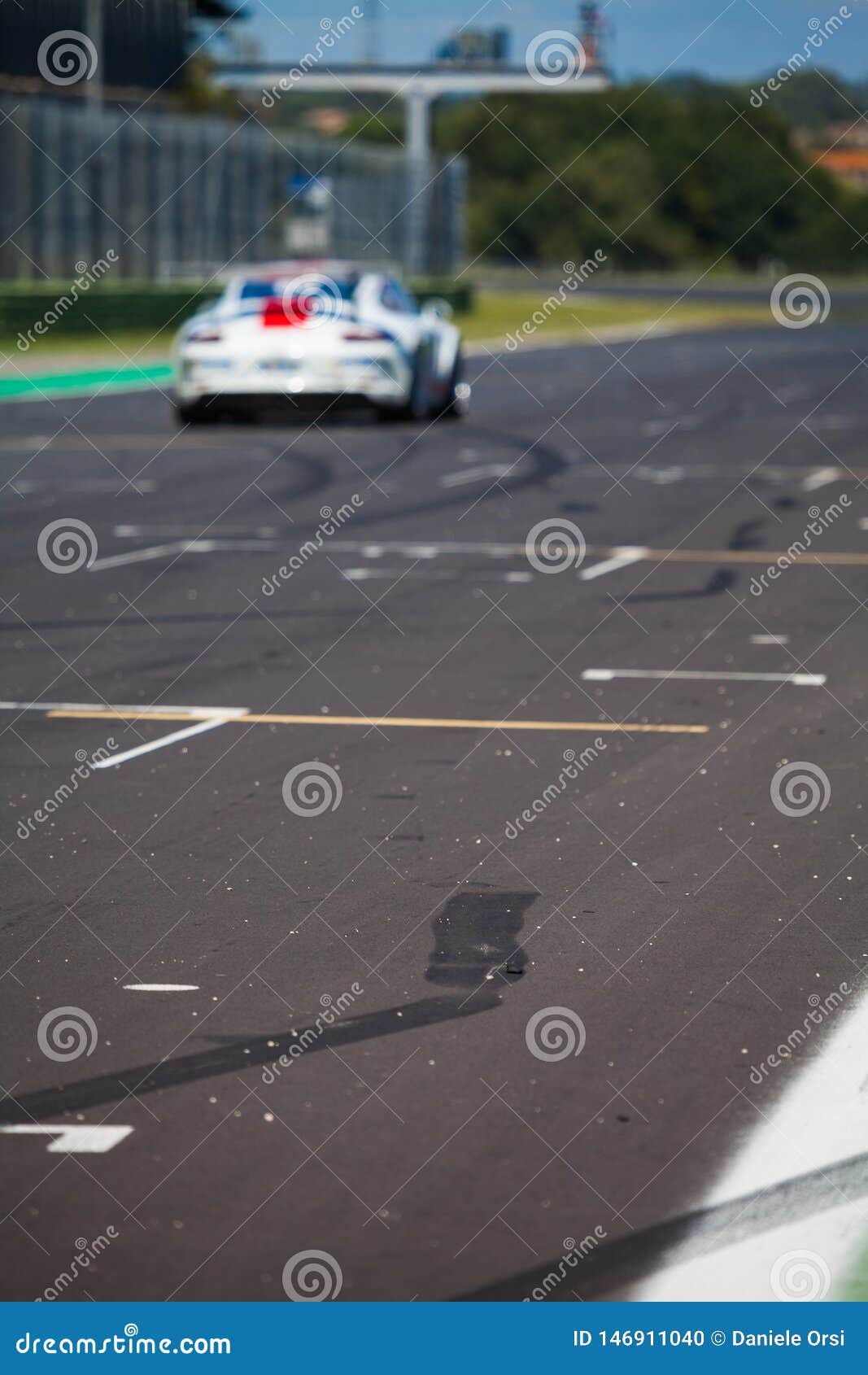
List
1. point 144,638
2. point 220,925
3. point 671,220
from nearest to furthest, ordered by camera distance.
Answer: point 220,925, point 144,638, point 671,220

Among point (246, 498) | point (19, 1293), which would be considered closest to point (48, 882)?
point (19, 1293)

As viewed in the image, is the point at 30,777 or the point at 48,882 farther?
the point at 30,777

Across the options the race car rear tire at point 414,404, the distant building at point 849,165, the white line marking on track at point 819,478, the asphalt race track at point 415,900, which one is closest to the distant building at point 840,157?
the distant building at point 849,165

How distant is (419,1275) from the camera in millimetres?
4402

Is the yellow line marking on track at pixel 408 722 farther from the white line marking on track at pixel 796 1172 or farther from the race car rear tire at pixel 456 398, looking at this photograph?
the race car rear tire at pixel 456 398

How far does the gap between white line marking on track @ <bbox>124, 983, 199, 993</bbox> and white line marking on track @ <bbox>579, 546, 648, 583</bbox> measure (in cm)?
869

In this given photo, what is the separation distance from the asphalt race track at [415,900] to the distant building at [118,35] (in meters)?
46.4

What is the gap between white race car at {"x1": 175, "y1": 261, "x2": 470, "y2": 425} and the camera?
2444cm

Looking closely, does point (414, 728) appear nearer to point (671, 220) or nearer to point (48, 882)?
point (48, 882)

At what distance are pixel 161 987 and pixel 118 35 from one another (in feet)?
223

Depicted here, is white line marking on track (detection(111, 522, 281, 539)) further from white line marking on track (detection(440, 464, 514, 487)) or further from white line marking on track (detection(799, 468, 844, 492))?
white line marking on track (detection(799, 468, 844, 492))

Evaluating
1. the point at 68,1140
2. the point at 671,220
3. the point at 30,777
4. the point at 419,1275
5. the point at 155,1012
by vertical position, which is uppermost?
the point at 671,220

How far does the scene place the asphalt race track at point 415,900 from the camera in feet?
15.6

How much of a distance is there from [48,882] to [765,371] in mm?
35195
